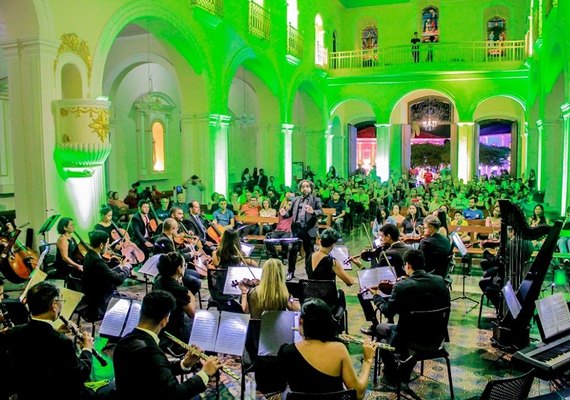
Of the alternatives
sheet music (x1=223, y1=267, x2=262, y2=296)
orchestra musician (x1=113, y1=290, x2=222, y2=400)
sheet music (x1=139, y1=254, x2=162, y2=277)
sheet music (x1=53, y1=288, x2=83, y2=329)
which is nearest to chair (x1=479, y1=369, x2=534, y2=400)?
orchestra musician (x1=113, y1=290, x2=222, y2=400)

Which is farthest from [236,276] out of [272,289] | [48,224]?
[48,224]

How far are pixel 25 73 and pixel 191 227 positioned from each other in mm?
3841

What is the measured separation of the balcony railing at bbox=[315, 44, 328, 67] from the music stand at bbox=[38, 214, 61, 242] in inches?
646

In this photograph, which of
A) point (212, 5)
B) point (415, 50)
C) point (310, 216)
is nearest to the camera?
point (310, 216)

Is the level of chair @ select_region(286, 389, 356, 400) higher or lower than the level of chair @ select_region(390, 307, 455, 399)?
higher

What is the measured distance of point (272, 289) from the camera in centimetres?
496

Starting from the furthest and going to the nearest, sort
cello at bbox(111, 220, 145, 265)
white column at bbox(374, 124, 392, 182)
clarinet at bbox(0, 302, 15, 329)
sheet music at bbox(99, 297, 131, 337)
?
white column at bbox(374, 124, 392, 182) < cello at bbox(111, 220, 145, 265) < sheet music at bbox(99, 297, 131, 337) < clarinet at bbox(0, 302, 15, 329)

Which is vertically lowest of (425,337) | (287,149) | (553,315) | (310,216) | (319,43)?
(425,337)

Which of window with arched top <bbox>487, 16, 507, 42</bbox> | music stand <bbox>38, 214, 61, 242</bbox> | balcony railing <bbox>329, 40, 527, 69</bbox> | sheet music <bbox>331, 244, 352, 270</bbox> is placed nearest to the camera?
sheet music <bbox>331, 244, 352, 270</bbox>

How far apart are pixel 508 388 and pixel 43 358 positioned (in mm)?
3032

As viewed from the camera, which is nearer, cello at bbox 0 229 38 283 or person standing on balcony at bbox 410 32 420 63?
cello at bbox 0 229 38 283

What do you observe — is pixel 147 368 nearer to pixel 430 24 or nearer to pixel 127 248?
pixel 127 248

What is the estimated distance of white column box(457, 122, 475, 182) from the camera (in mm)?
24156

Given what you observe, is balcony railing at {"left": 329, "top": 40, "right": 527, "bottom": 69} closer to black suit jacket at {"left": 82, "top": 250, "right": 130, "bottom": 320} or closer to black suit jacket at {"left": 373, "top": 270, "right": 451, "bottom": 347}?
black suit jacket at {"left": 82, "top": 250, "right": 130, "bottom": 320}
